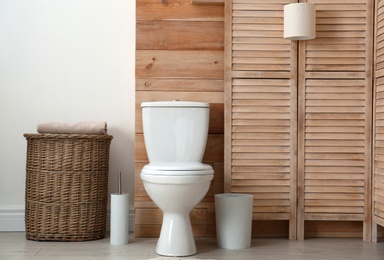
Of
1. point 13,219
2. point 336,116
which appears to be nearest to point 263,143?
point 336,116

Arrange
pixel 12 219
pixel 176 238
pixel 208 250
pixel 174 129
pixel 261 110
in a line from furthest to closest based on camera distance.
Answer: pixel 12 219 → pixel 261 110 → pixel 174 129 → pixel 208 250 → pixel 176 238

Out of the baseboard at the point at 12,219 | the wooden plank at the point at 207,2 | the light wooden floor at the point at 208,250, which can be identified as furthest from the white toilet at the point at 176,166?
the baseboard at the point at 12,219

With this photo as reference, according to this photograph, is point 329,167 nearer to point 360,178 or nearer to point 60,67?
point 360,178

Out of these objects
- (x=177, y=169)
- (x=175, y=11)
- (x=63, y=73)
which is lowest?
(x=177, y=169)

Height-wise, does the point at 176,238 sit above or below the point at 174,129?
below

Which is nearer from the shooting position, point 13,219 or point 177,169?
point 177,169

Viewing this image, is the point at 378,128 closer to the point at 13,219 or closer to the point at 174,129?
the point at 174,129

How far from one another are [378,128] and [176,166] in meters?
1.15

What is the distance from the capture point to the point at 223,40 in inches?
134

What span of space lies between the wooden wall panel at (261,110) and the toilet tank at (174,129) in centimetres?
19

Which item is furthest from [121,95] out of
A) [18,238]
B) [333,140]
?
[333,140]

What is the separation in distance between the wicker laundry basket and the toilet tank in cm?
29

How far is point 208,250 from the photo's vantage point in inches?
121

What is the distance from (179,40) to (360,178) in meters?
1.26
